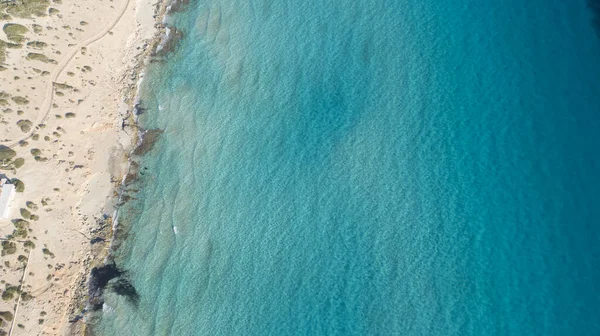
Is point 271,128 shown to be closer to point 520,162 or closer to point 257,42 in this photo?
point 257,42

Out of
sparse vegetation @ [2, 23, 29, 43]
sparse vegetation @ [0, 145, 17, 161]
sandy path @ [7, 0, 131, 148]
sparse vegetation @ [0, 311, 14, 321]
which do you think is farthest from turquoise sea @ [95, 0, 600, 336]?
sparse vegetation @ [2, 23, 29, 43]

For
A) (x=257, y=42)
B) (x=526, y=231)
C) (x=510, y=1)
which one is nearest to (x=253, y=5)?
(x=257, y=42)

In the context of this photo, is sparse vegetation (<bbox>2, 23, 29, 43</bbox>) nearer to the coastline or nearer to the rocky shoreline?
the coastline

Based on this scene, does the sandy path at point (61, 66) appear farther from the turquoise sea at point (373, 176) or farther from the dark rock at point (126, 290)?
the dark rock at point (126, 290)

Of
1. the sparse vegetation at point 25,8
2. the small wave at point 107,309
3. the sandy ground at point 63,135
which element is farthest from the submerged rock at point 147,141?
the sparse vegetation at point 25,8

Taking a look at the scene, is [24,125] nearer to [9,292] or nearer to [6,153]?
[6,153]
